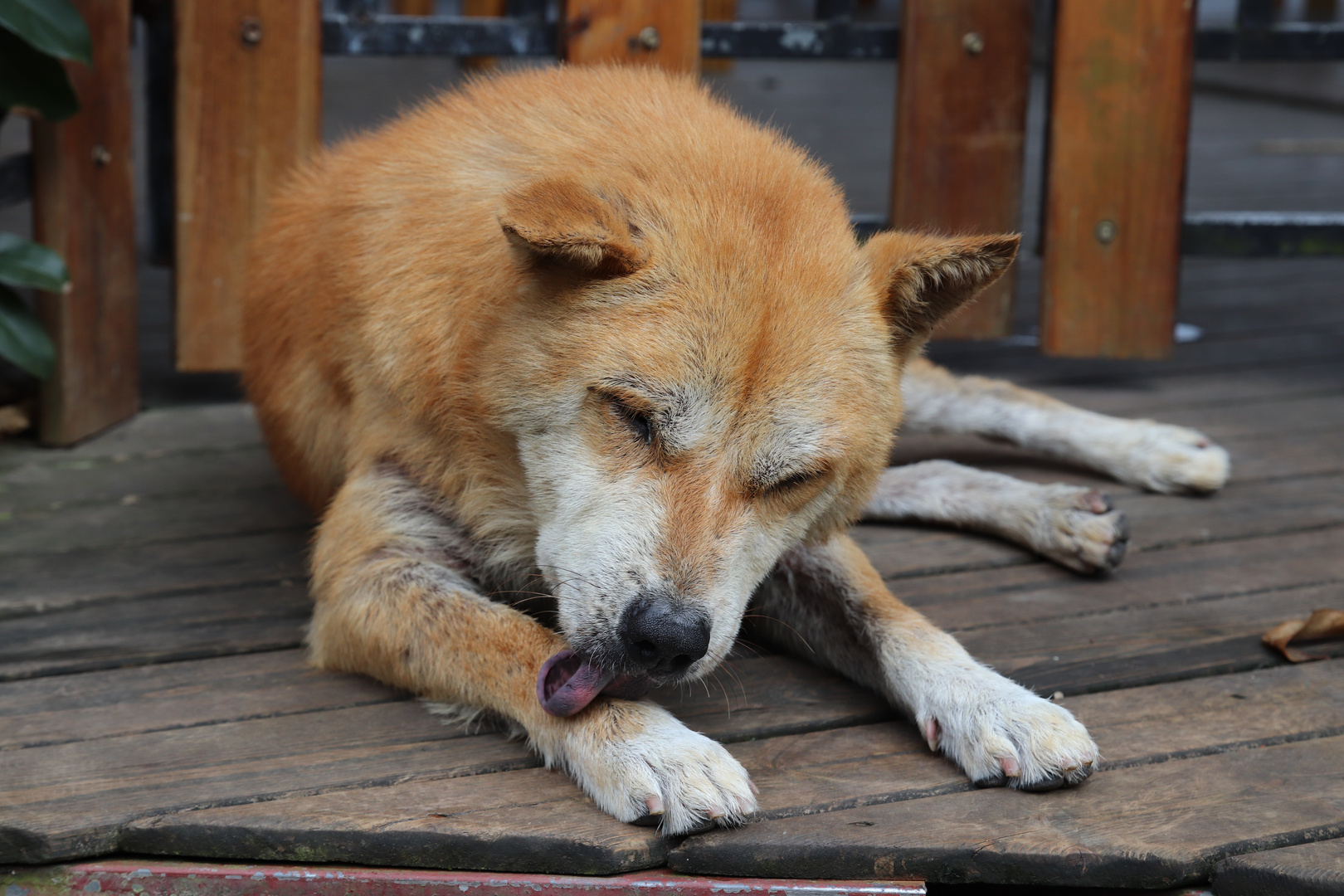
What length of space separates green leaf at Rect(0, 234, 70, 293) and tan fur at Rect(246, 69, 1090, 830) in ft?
3.31

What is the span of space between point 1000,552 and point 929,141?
63.1 inches

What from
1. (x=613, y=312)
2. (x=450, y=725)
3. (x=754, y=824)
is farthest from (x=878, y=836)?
(x=613, y=312)

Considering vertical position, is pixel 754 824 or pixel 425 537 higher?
pixel 425 537

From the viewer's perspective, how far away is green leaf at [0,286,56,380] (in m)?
3.36

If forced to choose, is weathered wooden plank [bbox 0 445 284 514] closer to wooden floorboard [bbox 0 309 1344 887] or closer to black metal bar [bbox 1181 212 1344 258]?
wooden floorboard [bbox 0 309 1344 887]

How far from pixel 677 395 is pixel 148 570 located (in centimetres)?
167

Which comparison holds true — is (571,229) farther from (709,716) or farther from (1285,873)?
(1285,873)

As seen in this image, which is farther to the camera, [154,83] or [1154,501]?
[154,83]

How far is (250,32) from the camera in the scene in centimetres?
369

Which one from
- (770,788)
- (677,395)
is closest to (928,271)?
(677,395)

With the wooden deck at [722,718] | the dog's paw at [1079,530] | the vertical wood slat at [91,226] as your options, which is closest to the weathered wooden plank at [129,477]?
the wooden deck at [722,718]

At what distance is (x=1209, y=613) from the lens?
2826 millimetres

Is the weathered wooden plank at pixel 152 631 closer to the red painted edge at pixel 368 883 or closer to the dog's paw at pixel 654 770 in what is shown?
the red painted edge at pixel 368 883

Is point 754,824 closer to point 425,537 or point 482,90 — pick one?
point 425,537
